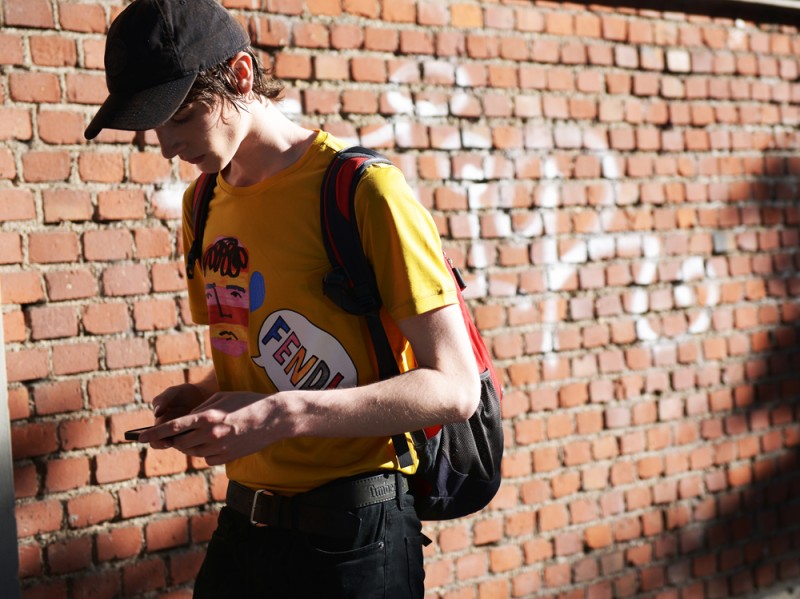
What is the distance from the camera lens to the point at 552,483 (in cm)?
377

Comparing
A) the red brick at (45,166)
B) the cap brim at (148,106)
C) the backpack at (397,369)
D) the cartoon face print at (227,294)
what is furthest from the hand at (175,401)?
the red brick at (45,166)

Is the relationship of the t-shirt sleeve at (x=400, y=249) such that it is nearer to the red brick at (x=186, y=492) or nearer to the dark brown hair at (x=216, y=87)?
the dark brown hair at (x=216, y=87)

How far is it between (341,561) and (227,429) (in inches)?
16.3

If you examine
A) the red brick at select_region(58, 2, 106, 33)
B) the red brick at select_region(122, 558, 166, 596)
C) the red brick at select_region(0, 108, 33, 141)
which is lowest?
the red brick at select_region(122, 558, 166, 596)

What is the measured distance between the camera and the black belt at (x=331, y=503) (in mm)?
1942

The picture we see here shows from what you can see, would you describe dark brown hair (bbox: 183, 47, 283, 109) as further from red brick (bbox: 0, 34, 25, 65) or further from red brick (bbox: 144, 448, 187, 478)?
red brick (bbox: 144, 448, 187, 478)

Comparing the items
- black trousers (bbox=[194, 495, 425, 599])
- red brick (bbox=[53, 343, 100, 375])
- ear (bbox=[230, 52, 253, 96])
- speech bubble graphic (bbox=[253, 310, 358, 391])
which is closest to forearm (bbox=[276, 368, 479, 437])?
speech bubble graphic (bbox=[253, 310, 358, 391])

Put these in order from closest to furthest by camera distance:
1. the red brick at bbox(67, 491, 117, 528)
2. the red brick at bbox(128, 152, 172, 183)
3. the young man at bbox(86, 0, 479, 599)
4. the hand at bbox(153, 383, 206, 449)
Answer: the young man at bbox(86, 0, 479, 599) → the hand at bbox(153, 383, 206, 449) → the red brick at bbox(67, 491, 117, 528) → the red brick at bbox(128, 152, 172, 183)

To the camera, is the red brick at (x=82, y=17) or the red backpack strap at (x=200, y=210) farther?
Result: the red brick at (x=82, y=17)

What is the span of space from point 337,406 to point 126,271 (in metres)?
1.41

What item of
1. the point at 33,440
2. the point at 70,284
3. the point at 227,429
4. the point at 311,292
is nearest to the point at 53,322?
the point at 70,284

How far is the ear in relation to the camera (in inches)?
77.7

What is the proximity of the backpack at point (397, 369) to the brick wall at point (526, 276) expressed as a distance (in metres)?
0.80

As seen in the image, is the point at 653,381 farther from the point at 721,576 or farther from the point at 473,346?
the point at 473,346
